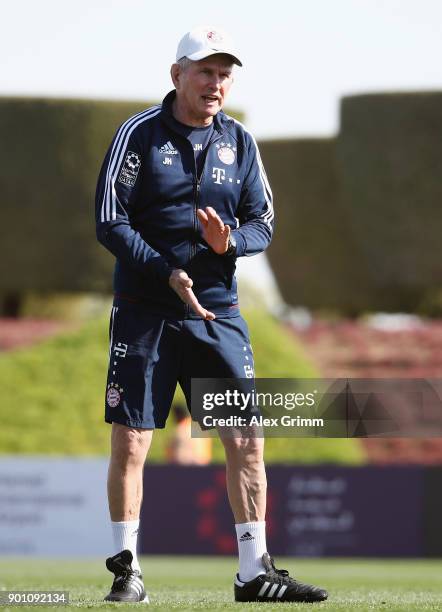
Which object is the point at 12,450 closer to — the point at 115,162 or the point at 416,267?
the point at 416,267

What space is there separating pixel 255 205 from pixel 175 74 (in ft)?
1.98

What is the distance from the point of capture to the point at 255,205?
18.9 feet

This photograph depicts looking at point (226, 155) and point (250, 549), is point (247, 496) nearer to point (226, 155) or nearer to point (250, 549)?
point (250, 549)

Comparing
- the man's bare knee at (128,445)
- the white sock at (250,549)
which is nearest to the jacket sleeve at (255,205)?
the man's bare knee at (128,445)

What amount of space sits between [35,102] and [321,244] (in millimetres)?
6795

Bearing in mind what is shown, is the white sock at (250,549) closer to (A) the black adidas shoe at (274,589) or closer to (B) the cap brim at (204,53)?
(A) the black adidas shoe at (274,589)

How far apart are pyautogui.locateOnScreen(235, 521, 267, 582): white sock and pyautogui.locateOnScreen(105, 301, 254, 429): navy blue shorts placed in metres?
0.52

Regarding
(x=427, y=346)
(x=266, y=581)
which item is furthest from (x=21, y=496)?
(x=427, y=346)

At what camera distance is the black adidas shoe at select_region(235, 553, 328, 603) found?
5.35m

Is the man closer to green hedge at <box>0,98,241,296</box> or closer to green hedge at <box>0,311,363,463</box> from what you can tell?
green hedge at <box>0,311,363,463</box>

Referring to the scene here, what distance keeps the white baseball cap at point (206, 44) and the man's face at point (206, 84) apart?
4 centimetres

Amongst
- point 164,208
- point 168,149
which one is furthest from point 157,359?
point 168,149

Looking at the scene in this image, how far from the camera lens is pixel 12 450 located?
18.7 metres

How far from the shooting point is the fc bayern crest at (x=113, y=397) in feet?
17.7
